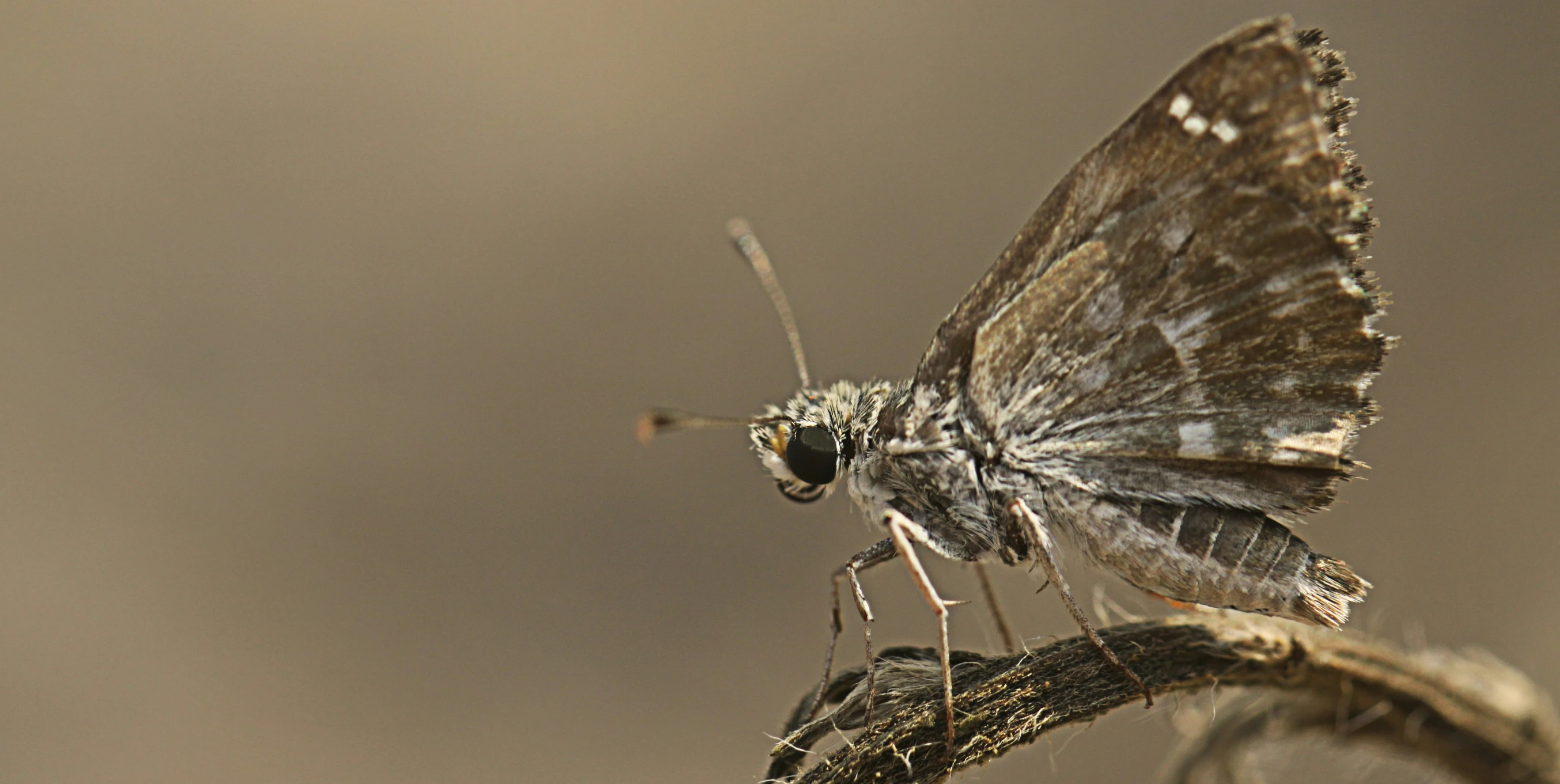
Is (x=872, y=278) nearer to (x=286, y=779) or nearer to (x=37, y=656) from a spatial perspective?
(x=286, y=779)

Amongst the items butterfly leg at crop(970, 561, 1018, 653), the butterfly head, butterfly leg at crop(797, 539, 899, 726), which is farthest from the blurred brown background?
butterfly leg at crop(797, 539, 899, 726)

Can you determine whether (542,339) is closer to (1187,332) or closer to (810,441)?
(810,441)

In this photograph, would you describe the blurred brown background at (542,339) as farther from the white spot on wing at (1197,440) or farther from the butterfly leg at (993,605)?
the white spot on wing at (1197,440)

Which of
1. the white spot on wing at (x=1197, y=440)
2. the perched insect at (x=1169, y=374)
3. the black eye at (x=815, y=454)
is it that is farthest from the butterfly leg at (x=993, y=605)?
the white spot on wing at (x=1197, y=440)

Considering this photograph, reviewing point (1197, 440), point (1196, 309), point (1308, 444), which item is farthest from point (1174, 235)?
point (1308, 444)

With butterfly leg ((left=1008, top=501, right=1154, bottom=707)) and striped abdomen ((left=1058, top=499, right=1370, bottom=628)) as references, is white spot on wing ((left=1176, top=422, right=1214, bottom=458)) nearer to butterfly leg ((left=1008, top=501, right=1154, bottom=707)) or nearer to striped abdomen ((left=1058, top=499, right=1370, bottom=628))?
striped abdomen ((left=1058, top=499, right=1370, bottom=628))

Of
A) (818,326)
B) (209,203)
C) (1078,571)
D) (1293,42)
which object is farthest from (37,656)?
(1293,42)

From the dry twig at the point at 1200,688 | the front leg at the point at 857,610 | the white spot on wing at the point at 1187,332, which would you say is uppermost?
the white spot on wing at the point at 1187,332
